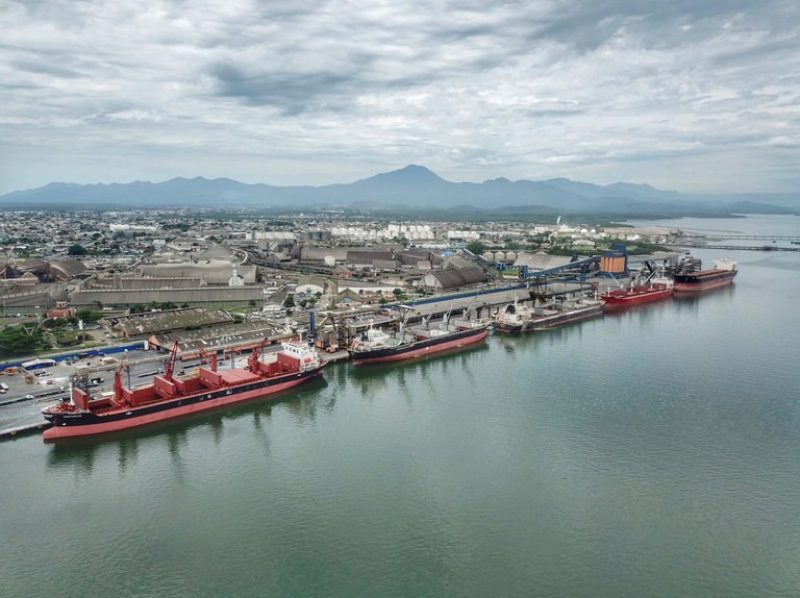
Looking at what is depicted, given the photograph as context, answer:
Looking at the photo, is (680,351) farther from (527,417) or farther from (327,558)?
(327,558)


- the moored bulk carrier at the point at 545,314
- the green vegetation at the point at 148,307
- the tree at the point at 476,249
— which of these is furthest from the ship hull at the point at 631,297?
the green vegetation at the point at 148,307

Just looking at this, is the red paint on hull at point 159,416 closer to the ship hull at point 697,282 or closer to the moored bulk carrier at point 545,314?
the moored bulk carrier at point 545,314

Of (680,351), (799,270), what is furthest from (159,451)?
(799,270)

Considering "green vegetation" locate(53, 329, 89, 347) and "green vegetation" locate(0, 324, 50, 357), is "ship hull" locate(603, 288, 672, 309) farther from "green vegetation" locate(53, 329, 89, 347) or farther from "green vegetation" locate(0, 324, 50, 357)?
"green vegetation" locate(0, 324, 50, 357)

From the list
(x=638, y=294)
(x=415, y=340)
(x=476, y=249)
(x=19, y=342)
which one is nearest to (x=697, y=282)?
(x=638, y=294)

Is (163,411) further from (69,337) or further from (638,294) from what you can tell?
(638,294)

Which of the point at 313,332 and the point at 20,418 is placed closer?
the point at 20,418

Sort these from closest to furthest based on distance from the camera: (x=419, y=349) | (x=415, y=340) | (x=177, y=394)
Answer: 1. (x=177, y=394)
2. (x=419, y=349)
3. (x=415, y=340)
